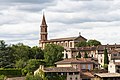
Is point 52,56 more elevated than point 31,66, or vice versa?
point 52,56

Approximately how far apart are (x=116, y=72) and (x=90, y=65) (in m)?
6.12

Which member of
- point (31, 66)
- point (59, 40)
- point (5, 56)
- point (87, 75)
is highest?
point (59, 40)

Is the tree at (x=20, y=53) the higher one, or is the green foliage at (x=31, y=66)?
the tree at (x=20, y=53)

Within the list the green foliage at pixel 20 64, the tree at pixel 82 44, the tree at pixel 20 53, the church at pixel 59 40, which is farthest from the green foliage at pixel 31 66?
the church at pixel 59 40

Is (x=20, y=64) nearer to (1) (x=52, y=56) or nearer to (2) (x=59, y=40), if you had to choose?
(1) (x=52, y=56)

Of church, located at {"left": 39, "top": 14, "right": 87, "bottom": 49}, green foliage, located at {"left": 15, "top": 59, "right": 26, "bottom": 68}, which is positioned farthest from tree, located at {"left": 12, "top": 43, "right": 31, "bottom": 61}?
church, located at {"left": 39, "top": 14, "right": 87, "bottom": 49}

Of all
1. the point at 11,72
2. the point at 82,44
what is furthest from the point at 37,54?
the point at 82,44

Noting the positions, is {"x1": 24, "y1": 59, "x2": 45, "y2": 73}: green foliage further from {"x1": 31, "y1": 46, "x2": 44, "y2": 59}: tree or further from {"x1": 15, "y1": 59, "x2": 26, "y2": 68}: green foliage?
{"x1": 31, "y1": 46, "x2": 44, "y2": 59}: tree

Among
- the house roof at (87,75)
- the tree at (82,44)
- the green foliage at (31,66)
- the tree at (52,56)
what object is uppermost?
the tree at (82,44)

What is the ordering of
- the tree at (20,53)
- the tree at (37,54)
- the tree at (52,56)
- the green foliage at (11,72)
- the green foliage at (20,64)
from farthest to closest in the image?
the tree at (37,54)
the tree at (20,53)
the tree at (52,56)
the green foliage at (20,64)
the green foliage at (11,72)

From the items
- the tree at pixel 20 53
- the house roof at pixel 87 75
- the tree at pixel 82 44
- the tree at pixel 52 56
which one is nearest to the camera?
the house roof at pixel 87 75

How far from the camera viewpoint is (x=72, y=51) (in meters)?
133

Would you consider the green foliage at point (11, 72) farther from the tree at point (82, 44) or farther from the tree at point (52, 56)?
the tree at point (82, 44)

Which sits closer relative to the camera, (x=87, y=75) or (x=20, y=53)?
(x=87, y=75)
